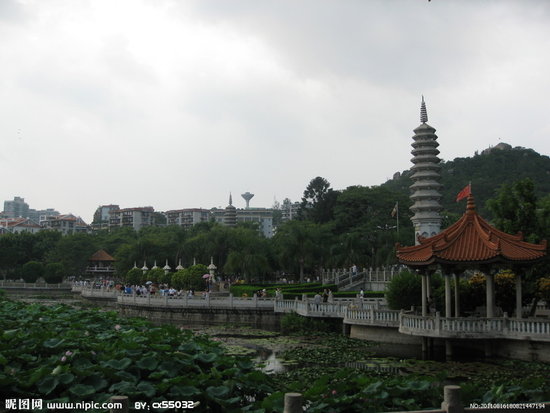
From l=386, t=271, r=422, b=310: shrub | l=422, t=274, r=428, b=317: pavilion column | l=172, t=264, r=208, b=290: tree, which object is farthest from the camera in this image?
l=172, t=264, r=208, b=290: tree

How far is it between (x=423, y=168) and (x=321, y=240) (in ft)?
38.8

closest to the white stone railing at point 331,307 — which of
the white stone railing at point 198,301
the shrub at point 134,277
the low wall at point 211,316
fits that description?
the low wall at point 211,316

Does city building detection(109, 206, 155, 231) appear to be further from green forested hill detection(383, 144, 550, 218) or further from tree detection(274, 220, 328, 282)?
tree detection(274, 220, 328, 282)

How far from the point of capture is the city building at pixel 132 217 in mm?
138125

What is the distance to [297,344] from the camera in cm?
2177

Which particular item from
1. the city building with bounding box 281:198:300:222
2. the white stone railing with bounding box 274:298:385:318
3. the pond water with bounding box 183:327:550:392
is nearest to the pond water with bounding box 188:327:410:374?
the pond water with bounding box 183:327:550:392

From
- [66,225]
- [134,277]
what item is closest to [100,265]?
[134,277]

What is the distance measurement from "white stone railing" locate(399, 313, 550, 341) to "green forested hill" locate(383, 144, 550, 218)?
229 ft

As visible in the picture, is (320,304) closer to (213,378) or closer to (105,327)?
(105,327)

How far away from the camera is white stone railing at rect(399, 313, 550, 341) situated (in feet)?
57.0

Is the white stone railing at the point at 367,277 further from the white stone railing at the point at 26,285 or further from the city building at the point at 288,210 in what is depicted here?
the city building at the point at 288,210

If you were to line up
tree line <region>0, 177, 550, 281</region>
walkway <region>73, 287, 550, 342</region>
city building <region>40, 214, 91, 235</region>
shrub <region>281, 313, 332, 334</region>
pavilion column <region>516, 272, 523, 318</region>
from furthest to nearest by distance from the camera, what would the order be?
city building <region>40, 214, 91, 235</region> → tree line <region>0, 177, 550, 281</region> → shrub <region>281, 313, 332, 334</region> → pavilion column <region>516, 272, 523, 318</region> → walkway <region>73, 287, 550, 342</region>

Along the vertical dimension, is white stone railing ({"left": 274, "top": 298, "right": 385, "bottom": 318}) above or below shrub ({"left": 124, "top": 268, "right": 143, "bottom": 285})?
below

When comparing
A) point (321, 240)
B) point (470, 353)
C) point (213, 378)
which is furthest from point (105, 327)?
point (321, 240)
